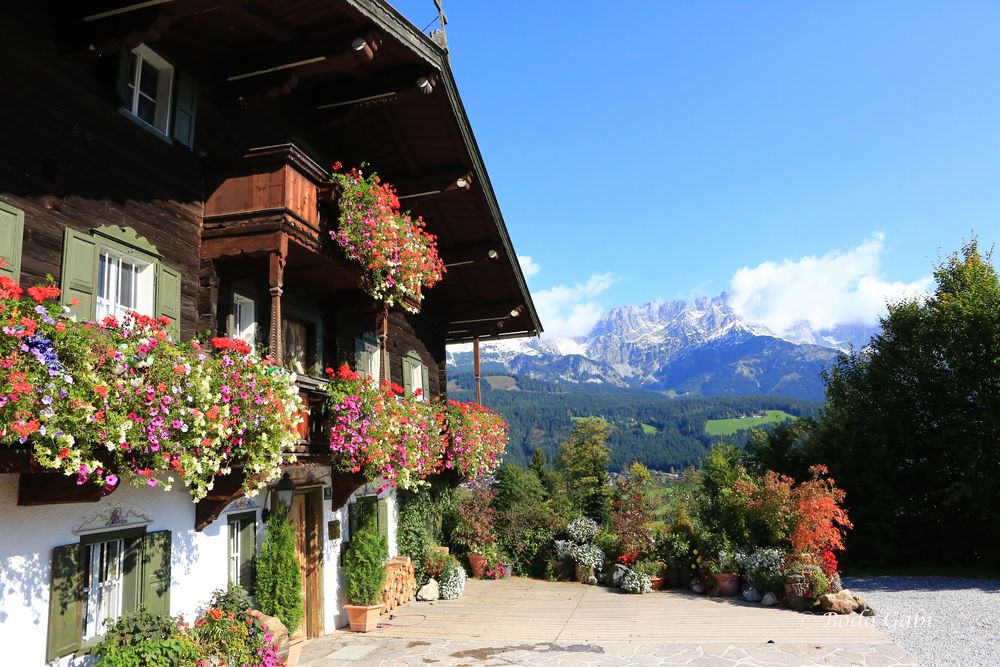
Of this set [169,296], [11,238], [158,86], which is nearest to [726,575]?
[169,296]

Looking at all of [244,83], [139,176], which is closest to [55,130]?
[139,176]

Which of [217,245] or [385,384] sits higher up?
[217,245]

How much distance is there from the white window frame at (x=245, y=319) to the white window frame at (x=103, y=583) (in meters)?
3.62

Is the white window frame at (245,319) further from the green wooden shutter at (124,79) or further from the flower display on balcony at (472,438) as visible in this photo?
the flower display on balcony at (472,438)

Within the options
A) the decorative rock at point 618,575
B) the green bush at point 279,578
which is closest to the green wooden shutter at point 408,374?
the green bush at point 279,578

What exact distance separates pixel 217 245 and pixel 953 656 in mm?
12758

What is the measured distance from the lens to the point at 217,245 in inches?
389

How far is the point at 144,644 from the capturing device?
746cm

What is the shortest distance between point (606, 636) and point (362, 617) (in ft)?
14.8

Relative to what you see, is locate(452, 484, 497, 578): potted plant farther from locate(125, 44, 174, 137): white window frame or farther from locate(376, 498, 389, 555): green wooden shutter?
locate(125, 44, 174, 137): white window frame

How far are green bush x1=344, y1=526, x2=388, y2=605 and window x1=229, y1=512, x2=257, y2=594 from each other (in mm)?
2870

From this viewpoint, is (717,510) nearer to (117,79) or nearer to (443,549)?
(443,549)

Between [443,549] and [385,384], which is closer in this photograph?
[385,384]

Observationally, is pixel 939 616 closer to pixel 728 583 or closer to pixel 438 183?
pixel 728 583
